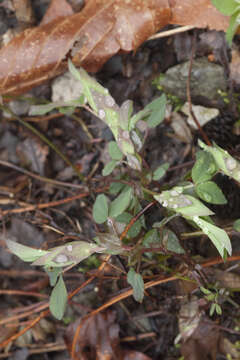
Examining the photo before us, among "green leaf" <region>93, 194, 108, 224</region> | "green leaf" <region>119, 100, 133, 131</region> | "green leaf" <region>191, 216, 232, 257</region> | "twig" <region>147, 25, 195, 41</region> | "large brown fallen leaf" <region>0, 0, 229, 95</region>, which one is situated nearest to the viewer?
"green leaf" <region>191, 216, 232, 257</region>

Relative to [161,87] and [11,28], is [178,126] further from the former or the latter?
[11,28]

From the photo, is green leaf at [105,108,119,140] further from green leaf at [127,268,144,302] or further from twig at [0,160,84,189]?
twig at [0,160,84,189]

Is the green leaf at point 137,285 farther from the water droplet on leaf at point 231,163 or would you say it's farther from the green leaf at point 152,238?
the water droplet on leaf at point 231,163

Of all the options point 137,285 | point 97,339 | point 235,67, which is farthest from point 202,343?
point 235,67

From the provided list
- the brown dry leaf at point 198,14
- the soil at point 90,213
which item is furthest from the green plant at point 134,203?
the brown dry leaf at point 198,14

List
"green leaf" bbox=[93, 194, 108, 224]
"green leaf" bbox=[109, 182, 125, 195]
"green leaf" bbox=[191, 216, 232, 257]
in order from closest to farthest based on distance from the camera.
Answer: "green leaf" bbox=[191, 216, 232, 257]
"green leaf" bbox=[93, 194, 108, 224]
"green leaf" bbox=[109, 182, 125, 195]

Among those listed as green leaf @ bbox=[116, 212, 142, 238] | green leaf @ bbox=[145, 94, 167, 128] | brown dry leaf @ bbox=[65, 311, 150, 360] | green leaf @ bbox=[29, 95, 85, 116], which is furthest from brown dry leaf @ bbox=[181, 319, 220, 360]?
green leaf @ bbox=[29, 95, 85, 116]

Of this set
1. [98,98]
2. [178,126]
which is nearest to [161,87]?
[178,126]
